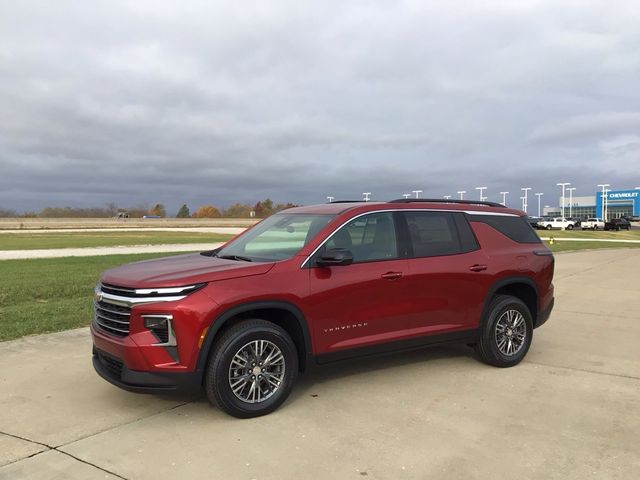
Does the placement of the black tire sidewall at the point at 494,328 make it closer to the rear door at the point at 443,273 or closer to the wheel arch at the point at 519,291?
the wheel arch at the point at 519,291

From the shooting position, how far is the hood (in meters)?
4.39

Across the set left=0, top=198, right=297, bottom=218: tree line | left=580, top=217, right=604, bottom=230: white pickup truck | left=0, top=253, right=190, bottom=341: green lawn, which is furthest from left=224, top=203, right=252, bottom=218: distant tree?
left=0, top=253, right=190, bottom=341: green lawn

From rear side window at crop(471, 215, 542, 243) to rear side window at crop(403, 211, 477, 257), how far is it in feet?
0.88

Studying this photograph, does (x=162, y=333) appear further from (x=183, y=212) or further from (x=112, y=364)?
(x=183, y=212)

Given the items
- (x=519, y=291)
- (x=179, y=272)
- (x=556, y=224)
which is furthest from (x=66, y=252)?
(x=556, y=224)

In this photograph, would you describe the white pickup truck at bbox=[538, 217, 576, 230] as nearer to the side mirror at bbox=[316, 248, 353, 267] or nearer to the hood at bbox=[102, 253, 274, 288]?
the side mirror at bbox=[316, 248, 353, 267]

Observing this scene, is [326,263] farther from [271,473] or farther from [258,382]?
[271,473]

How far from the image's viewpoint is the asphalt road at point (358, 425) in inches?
147

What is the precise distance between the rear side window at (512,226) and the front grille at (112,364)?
3880 mm

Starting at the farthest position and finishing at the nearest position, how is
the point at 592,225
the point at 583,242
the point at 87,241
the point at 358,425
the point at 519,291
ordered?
the point at 592,225 → the point at 583,242 → the point at 87,241 → the point at 519,291 → the point at 358,425

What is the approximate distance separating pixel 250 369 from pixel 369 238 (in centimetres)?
169

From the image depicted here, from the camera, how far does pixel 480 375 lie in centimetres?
583

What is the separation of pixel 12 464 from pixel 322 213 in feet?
10.6

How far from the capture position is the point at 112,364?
4.63 metres
